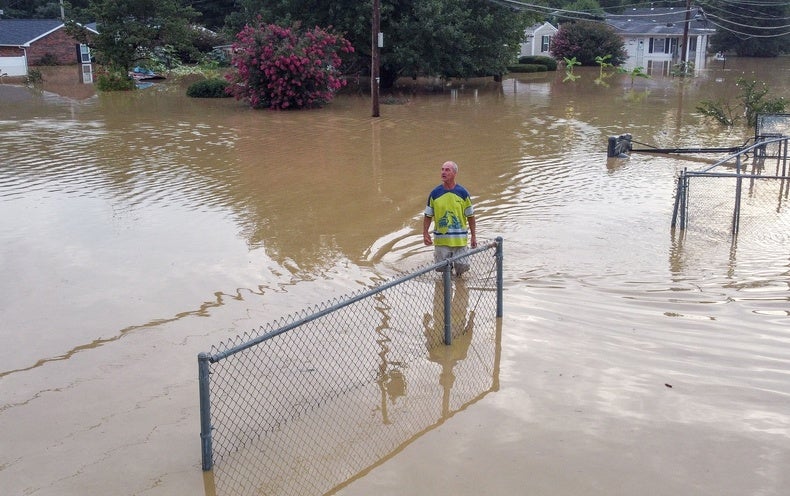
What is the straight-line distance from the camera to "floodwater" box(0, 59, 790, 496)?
5.84 m

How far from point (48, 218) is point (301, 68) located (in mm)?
17242

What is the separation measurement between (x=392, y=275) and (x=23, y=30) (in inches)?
2062

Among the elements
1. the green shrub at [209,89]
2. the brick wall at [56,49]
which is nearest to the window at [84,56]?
the brick wall at [56,49]

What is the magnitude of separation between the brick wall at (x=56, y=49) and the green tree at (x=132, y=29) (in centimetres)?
1430

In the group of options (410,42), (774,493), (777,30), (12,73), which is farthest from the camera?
(777,30)

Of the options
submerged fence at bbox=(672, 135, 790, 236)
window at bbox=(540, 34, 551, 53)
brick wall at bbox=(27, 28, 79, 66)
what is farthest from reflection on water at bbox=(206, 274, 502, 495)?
window at bbox=(540, 34, 551, 53)

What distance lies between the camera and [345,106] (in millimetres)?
31094

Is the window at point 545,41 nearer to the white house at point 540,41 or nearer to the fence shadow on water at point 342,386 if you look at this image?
the white house at point 540,41

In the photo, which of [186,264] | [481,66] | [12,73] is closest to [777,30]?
[481,66]

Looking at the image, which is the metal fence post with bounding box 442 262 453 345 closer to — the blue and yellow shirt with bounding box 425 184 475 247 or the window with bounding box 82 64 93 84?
the blue and yellow shirt with bounding box 425 184 475 247

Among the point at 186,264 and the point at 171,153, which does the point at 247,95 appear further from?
the point at 186,264

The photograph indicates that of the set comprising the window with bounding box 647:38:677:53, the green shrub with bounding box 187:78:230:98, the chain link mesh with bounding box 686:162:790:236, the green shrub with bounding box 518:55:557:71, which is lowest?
the chain link mesh with bounding box 686:162:790:236

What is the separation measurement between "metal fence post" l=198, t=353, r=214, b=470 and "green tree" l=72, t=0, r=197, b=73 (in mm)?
37606

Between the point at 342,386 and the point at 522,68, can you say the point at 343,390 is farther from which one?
the point at 522,68
